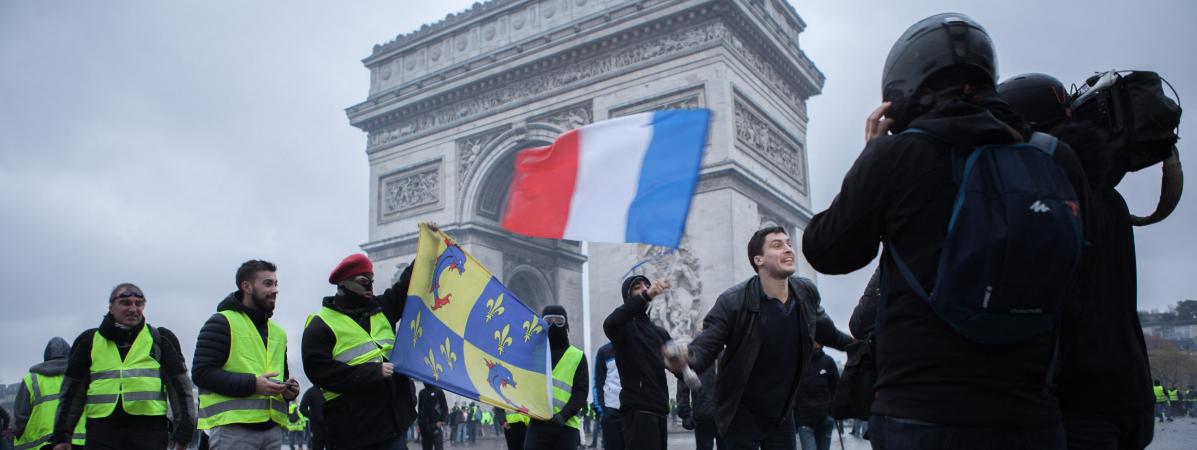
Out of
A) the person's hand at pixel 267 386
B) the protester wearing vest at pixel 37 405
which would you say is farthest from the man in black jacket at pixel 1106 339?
the protester wearing vest at pixel 37 405

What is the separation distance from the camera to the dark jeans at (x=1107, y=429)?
2537 millimetres

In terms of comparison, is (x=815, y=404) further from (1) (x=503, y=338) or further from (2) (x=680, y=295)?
(2) (x=680, y=295)

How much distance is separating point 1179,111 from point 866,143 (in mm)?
1280

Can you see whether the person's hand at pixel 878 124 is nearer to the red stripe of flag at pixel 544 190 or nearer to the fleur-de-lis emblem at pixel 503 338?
the red stripe of flag at pixel 544 190

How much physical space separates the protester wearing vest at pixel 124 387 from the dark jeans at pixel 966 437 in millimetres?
4341

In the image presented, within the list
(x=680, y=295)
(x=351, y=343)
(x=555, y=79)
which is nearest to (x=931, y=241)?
(x=351, y=343)

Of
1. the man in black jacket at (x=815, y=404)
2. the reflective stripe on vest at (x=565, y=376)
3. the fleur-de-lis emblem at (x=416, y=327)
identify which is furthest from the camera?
the man in black jacket at (x=815, y=404)

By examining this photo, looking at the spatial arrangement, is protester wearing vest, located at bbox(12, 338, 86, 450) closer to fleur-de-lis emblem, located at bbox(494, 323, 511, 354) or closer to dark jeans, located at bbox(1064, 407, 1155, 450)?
fleur-de-lis emblem, located at bbox(494, 323, 511, 354)

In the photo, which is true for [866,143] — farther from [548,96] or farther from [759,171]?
[548,96]

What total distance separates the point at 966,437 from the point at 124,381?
467 cm

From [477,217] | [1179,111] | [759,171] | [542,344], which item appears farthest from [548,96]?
[1179,111]

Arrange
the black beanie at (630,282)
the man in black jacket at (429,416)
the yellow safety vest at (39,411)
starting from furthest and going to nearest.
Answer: the man in black jacket at (429,416), the yellow safety vest at (39,411), the black beanie at (630,282)

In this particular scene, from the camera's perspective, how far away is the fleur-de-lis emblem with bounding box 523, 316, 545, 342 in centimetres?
457

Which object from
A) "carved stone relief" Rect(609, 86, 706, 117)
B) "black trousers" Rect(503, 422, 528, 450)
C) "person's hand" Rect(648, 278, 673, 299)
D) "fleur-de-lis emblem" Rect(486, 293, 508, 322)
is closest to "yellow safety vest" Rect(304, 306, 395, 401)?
"fleur-de-lis emblem" Rect(486, 293, 508, 322)
